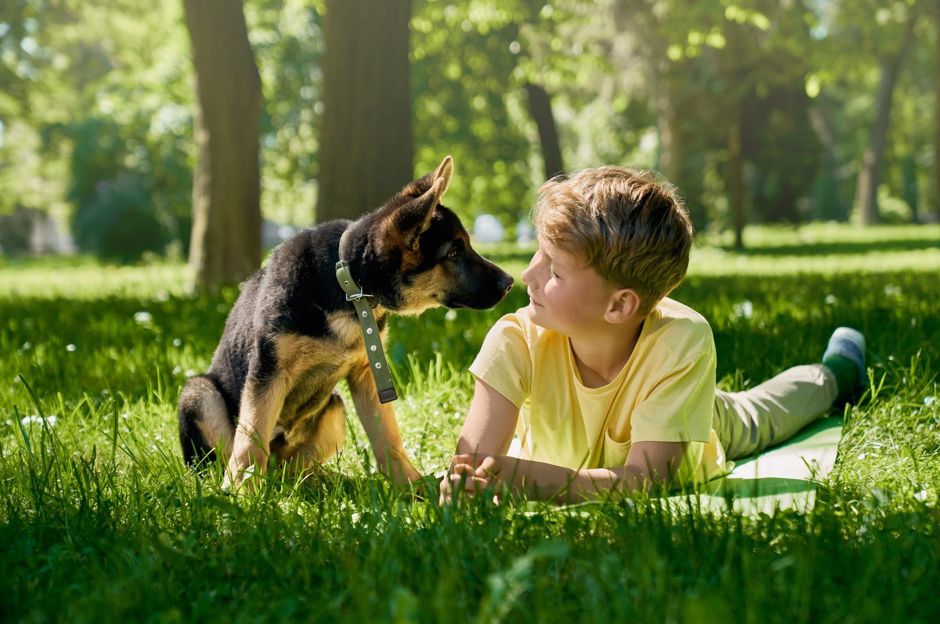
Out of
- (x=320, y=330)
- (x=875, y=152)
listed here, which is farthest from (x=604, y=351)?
(x=875, y=152)

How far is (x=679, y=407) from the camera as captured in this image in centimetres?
337

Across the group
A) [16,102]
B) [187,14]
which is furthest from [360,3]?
[16,102]

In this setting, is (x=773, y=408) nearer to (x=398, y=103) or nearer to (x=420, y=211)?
(x=420, y=211)

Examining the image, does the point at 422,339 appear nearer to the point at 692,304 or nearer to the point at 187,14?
the point at 692,304

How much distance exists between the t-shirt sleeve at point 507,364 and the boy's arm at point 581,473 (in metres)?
0.35

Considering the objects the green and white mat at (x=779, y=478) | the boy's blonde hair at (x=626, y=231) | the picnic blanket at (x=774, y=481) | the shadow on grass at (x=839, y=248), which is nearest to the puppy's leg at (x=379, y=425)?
the picnic blanket at (x=774, y=481)

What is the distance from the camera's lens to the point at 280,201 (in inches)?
1368

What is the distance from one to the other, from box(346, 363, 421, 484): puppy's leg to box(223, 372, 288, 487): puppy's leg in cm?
40

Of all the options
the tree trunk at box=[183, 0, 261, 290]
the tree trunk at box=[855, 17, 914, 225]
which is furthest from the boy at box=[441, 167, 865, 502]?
the tree trunk at box=[855, 17, 914, 225]

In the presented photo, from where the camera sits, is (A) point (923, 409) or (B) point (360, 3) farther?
(B) point (360, 3)

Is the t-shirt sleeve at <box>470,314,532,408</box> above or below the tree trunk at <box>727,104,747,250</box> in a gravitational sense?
below

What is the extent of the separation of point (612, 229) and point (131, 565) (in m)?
1.94

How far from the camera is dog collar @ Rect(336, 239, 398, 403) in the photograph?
3719 mm

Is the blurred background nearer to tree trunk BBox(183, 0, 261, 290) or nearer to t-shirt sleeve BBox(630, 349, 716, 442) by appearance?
tree trunk BBox(183, 0, 261, 290)
